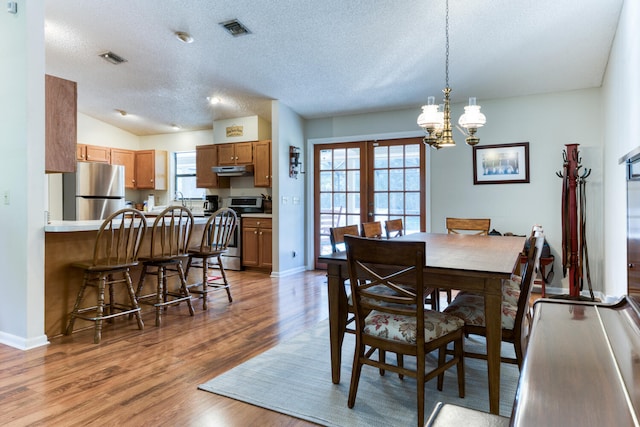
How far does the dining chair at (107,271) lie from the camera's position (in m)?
2.99

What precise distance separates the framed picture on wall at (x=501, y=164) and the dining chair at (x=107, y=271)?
3908mm

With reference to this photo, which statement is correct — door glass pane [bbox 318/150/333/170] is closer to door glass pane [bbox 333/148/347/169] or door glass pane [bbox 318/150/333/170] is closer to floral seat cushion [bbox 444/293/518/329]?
door glass pane [bbox 333/148/347/169]

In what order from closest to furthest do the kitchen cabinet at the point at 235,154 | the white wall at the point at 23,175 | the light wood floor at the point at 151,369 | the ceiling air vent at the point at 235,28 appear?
the light wood floor at the point at 151,369
the white wall at the point at 23,175
the ceiling air vent at the point at 235,28
the kitchen cabinet at the point at 235,154

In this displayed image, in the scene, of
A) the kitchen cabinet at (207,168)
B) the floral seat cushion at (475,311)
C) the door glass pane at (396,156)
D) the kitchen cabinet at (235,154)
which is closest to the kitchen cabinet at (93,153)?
the kitchen cabinet at (207,168)

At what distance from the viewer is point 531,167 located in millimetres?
4633

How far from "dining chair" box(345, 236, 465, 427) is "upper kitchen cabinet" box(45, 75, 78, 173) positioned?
276 centimetres

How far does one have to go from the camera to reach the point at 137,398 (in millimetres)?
2082

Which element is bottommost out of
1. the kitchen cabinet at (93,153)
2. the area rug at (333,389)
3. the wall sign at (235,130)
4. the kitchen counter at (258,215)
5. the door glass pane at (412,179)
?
the area rug at (333,389)

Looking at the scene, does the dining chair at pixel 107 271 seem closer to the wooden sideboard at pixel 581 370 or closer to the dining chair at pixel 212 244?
the dining chair at pixel 212 244

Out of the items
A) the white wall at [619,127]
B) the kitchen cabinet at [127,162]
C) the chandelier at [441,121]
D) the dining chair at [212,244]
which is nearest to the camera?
the white wall at [619,127]

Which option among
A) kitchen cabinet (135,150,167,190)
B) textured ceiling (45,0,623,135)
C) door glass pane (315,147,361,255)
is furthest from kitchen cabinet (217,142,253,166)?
kitchen cabinet (135,150,167,190)

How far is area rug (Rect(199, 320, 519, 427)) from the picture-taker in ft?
6.32

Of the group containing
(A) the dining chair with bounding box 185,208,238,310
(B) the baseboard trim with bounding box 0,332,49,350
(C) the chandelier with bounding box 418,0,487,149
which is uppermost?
(C) the chandelier with bounding box 418,0,487,149

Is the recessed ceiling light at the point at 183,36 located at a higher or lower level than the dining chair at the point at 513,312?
higher
